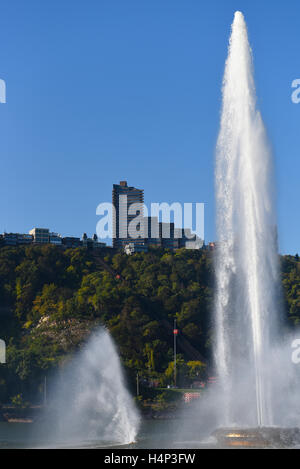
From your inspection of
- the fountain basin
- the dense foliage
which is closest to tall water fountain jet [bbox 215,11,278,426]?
the fountain basin

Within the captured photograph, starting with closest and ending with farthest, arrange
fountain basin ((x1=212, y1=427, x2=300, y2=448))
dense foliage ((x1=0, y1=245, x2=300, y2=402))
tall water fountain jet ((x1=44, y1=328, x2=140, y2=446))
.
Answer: fountain basin ((x1=212, y1=427, x2=300, y2=448)) → tall water fountain jet ((x1=44, y1=328, x2=140, y2=446)) → dense foliage ((x1=0, y1=245, x2=300, y2=402))

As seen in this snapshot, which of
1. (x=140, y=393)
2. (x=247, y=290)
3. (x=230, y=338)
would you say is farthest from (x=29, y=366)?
(x=247, y=290)

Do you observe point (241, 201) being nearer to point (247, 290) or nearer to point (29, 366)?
point (247, 290)

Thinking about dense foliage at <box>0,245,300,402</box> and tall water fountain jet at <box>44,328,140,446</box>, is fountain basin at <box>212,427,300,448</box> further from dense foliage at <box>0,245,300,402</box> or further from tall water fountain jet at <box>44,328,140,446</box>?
dense foliage at <box>0,245,300,402</box>

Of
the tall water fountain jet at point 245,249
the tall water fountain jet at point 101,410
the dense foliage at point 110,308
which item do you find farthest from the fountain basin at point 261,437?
the dense foliage at point 110,308

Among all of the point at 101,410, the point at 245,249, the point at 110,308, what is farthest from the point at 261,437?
the point at 110,308
